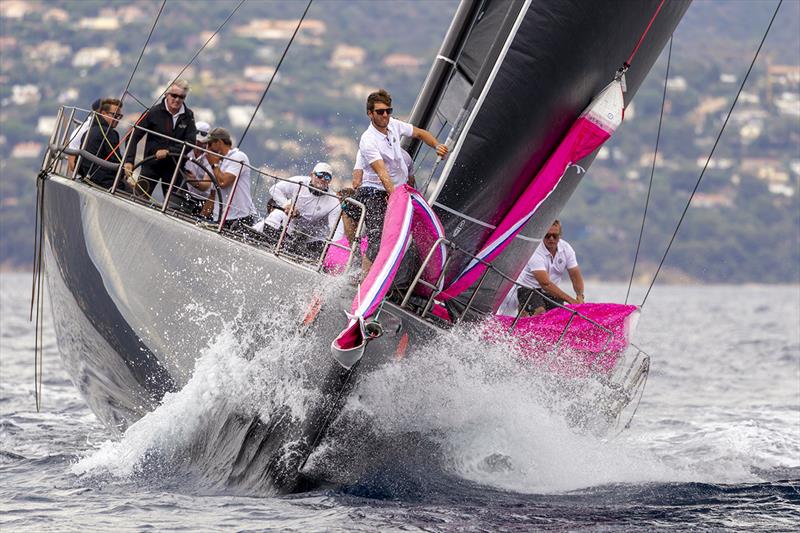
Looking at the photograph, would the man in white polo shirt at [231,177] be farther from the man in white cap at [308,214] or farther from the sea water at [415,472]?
the sea water at [415,472]

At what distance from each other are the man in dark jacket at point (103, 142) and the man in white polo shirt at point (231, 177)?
2.11ft

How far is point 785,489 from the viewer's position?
711cm

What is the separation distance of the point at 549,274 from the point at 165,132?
2.68 m

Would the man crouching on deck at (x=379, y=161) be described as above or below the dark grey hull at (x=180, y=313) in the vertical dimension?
above

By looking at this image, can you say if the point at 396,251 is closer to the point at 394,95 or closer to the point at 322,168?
the point at 322,168

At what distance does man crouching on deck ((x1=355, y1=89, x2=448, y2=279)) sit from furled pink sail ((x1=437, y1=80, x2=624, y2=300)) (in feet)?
2.00

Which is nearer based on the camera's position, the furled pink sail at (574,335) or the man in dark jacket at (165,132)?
the furled pink sail at (574,335)

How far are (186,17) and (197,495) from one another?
7915 centimetres

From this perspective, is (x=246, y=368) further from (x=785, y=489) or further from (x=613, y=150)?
(x=613, y=150)

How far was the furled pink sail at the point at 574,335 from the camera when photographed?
7090 millimetres

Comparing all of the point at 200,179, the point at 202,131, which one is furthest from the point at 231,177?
the point at 202,131

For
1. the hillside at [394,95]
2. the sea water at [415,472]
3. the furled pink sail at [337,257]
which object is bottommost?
the sea water at [415,472]

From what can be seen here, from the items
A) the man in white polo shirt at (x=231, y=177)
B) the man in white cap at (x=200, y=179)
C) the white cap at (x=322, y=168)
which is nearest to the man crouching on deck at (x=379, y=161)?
the white cap at (x=322, y=168)

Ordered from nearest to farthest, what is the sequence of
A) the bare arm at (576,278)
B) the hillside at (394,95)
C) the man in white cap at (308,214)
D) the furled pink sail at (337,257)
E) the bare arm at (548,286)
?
1. the furled pink sail at (337,257)
2. the man in white cap at (308,214)
3. the bare arm at (548,286)
4. the bare arm at (576,278)
5. the hillside at (394,95)
